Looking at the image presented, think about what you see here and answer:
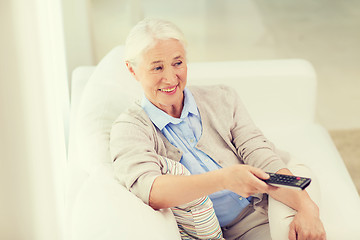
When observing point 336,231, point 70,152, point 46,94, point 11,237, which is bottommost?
point 336,231

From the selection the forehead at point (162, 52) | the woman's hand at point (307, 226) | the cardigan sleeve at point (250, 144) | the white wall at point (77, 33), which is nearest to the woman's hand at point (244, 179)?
the woman's hand at point (307, 226)

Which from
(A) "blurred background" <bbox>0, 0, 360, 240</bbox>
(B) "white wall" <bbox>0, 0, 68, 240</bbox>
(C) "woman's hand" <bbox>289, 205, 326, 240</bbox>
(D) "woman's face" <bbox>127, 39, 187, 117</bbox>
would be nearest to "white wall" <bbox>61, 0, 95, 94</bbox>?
(A) "blurred background" <bbox>0, 0, 360, 240</bbox>

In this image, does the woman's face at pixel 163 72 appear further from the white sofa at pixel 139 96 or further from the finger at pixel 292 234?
the finger at pixel 292 234

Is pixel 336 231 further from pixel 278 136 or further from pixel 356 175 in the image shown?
pixel 356 175

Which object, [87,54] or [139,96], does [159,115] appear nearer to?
[139,96]

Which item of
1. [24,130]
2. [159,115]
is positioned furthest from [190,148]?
[24,130]

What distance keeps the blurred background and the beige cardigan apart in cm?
18

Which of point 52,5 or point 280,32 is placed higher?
point 52,5

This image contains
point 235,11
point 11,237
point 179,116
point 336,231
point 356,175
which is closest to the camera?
point 11,237

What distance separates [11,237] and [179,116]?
0.79 meters

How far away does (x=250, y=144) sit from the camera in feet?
5.81

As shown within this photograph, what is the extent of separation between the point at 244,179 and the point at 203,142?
0.33m

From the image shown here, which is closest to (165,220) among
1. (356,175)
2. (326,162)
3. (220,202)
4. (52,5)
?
(220,202)

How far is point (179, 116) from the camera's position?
Result: 176cm
